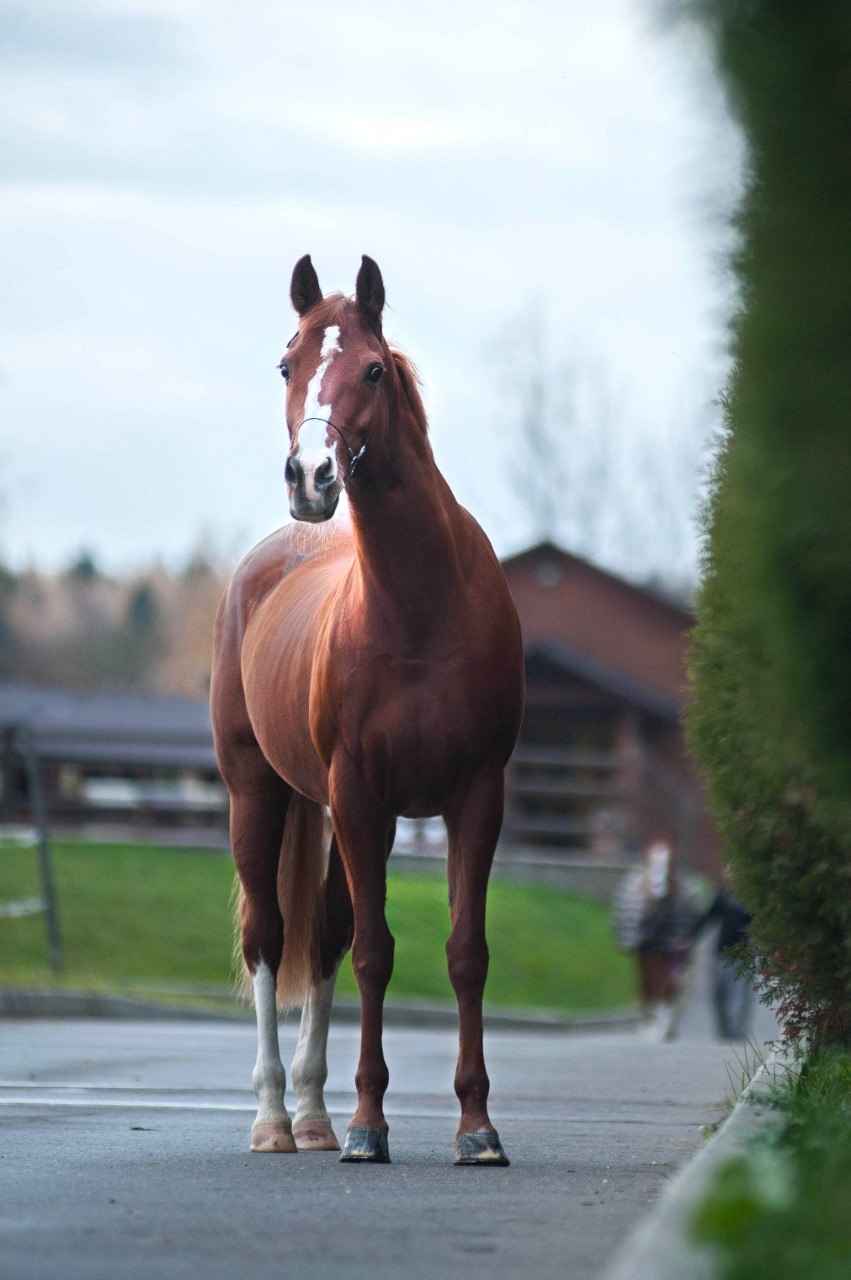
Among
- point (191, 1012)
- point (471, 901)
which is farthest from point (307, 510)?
point (191, 1012)

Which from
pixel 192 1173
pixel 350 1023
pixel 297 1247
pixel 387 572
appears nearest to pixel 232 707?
pixel 387 572

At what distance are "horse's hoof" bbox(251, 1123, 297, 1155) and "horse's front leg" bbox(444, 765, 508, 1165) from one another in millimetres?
743

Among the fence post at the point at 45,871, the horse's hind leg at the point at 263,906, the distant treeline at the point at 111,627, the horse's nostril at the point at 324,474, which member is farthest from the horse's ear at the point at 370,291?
the distant treeline at the point at 111,627

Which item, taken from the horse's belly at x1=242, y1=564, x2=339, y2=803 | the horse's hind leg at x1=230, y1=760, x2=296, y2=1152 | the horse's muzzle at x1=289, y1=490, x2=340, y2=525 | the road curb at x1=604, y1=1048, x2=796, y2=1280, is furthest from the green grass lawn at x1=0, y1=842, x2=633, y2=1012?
the road curb at x1=604, y1=1048, x2=796, y2=1280

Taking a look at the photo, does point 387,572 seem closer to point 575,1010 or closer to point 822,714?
point 822,714

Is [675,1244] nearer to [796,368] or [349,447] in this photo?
[796,368]

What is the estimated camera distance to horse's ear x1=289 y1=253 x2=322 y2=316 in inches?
232

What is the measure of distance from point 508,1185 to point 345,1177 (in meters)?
0.50

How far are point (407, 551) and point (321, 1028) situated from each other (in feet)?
6.38

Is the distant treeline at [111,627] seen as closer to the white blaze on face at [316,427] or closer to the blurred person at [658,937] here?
the blurred person at [658,937]

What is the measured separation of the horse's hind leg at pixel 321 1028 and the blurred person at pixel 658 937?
12.4 meters

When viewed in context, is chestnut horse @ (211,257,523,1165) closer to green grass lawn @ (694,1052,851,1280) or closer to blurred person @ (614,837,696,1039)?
green grass lawn @ (694,1052,851,1280)

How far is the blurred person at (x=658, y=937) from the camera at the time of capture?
19.6m

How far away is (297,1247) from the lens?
384 cm
